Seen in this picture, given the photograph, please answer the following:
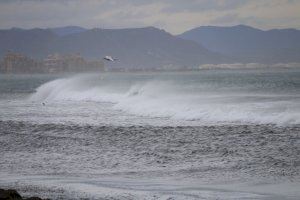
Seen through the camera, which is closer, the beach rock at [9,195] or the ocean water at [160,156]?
the beach rock at [9,195]

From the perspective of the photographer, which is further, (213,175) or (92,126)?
(92,126)

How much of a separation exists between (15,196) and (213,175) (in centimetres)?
535

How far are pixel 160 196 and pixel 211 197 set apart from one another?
105 cm

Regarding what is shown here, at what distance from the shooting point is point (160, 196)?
12.6m

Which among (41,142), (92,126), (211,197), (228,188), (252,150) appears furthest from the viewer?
(92,126)

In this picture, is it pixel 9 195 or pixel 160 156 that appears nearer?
pixel 9 195

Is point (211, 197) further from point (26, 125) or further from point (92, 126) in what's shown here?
point (26, 125)

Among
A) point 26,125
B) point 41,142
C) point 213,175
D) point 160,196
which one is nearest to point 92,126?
point 26,125

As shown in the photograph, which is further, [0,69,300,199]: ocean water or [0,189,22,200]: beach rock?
[0,69,300,199]: ocean water

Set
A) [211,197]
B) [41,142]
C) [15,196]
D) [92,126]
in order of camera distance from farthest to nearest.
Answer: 1. [92,126]
2. [41,142]
3. [211,197]
4. [15,196]

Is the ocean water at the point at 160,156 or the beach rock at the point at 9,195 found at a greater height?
the beach rock at the point at 9,195

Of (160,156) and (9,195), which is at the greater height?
(9,195)

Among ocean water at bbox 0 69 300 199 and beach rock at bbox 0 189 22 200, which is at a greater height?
beach rock at bbox 0 189 22 200

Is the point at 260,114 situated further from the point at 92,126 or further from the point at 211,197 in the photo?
the point at 211,197
